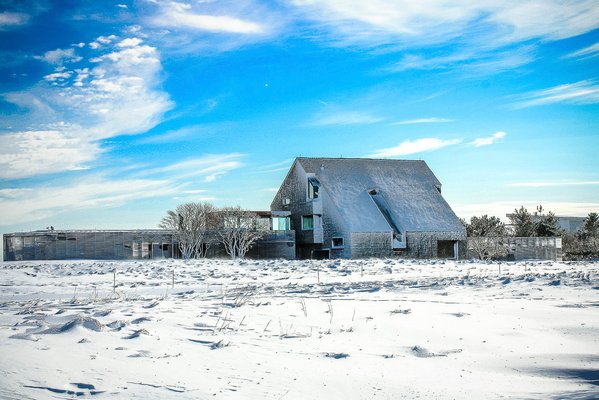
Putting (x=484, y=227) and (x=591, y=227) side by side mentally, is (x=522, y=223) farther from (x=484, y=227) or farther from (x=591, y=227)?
(x=591, y=227)

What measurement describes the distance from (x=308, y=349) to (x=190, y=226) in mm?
35194

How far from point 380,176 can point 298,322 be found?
37.4 metres

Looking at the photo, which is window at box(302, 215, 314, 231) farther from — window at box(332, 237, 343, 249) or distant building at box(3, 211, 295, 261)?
distant building at box(3, 211, 295, 261)

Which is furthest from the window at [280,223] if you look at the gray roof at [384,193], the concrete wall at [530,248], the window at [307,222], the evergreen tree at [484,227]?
the evergreen tree at [484,227]

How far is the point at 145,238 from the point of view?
1660 inches

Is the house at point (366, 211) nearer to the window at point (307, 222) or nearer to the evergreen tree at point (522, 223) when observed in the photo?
the window at point (307, 222)

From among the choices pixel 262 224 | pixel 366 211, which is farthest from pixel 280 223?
pixel 366 211

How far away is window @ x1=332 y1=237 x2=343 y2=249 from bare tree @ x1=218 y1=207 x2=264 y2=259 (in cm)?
547

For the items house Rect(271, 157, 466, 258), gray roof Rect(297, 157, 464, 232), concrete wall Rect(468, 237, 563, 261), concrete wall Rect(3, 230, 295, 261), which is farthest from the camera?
concrete wall Rect(468, 237, 563, 261)

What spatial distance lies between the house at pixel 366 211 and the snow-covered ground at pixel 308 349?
90.8 feet

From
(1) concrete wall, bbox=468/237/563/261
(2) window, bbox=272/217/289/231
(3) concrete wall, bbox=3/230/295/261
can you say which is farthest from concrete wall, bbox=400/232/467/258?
(3) concrete wall, bbox=3/230/295/261

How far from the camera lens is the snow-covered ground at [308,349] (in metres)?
5.81

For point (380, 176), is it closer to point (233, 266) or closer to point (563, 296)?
point (233, 266)

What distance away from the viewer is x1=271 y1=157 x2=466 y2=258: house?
136ft
